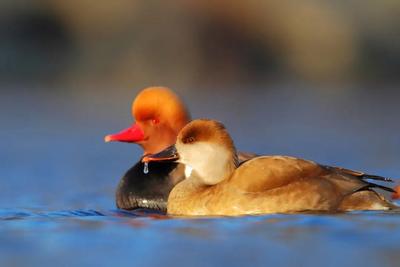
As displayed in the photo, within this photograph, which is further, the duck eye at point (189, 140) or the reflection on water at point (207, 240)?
the duck eye at point (189, 140)

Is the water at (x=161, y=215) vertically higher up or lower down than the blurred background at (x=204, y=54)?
lower down

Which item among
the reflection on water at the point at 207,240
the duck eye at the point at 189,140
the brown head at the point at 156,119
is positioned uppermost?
the brown head at the point at 156,119

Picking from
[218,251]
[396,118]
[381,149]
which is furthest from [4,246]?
[396,118]

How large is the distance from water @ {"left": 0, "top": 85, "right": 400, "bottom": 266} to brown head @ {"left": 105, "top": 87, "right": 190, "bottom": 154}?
0.54m

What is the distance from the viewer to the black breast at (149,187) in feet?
26.6

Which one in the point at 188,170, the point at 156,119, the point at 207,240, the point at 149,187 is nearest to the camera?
the point at 207,240

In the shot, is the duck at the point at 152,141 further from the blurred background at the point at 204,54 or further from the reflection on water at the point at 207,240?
the blurred background at the point at 204,54

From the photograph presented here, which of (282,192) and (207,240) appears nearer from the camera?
(207,240)

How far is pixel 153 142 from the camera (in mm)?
8711

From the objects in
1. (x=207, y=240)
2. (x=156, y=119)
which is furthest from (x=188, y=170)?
(x=207, y=240)

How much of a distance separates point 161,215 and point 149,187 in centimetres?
63

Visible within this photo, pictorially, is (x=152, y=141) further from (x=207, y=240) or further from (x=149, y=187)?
→ (x=207, y=240)

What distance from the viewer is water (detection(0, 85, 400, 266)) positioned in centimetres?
593

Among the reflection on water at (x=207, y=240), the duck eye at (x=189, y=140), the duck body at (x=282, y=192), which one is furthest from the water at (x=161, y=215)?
the duck eye at (x=189, y=140)
